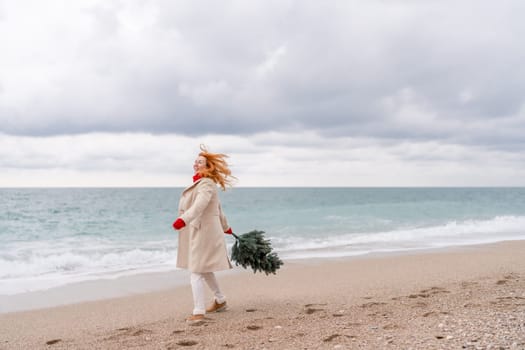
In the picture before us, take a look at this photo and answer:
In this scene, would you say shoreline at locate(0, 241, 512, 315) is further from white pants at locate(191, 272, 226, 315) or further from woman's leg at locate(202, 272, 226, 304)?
white pants at locate(191, 272, 226, 315)

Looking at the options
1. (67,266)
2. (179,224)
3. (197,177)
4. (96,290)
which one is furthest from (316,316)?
(67,266)

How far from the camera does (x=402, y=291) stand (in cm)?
703

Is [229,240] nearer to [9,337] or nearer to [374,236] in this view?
[374,236]

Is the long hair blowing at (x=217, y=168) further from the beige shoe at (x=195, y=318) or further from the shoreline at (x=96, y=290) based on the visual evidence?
the shoreline at (x=96, y=290)

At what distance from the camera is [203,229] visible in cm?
581

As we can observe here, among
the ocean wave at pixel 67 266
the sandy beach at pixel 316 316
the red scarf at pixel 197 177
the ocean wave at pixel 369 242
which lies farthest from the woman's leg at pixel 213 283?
the ocean wave at pixel 369 242

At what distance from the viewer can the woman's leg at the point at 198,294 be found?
565 centimetres

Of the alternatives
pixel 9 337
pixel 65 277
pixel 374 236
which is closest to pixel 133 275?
pixel 65 277

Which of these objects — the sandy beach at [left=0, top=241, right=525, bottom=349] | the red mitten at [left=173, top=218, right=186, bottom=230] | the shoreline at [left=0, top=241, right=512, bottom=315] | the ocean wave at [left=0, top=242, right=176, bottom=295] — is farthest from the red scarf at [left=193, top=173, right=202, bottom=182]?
the ocean wave at [left=0, top=242, right=176, bottom=295]

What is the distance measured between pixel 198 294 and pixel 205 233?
74cm

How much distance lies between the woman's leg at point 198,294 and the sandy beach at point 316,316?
0.17m

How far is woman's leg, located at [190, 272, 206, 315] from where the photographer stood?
565 cm

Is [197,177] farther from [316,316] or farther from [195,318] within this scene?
[316,316]

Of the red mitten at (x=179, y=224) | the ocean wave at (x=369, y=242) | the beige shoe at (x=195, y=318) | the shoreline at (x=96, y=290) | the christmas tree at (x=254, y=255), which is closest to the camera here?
the red mitten at (x=179, y=224)
